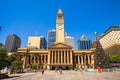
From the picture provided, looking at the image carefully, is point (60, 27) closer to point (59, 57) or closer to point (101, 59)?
point (59, 57)

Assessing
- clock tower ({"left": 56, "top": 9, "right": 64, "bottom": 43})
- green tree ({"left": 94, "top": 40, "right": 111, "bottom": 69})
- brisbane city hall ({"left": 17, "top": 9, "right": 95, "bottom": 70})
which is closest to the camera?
green tree ({"left": 94, "top": 40, "right": 111, "bottom": 69})

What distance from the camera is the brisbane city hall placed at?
329ft

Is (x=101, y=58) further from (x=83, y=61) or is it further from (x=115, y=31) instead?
(x=115, y=31)

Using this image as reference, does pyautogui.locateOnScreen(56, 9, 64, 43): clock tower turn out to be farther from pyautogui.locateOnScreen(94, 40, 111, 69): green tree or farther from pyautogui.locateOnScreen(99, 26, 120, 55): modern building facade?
pyautogui.locateOnScreen(94, 40, 111, 69): green tree

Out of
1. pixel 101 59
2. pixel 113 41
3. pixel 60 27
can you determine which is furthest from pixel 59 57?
pixel 113 41

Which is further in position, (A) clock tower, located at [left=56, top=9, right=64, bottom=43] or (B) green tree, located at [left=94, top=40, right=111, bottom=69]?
(A) clock tower, located at [left=56, top=9, right=64, bottom=43]

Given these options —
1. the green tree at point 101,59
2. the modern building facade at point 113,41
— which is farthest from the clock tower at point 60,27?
the green tree at point 101,59

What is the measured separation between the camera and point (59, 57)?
102 metres

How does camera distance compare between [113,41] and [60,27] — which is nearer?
[60,27]

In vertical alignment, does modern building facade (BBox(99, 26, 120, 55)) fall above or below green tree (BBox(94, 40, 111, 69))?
above

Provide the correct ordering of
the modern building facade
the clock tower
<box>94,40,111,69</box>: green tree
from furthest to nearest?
the modern building facade
the clock tower
<box>94,40,111,69</box>: green tree

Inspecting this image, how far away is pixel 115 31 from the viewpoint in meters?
135

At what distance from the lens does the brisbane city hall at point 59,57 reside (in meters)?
100

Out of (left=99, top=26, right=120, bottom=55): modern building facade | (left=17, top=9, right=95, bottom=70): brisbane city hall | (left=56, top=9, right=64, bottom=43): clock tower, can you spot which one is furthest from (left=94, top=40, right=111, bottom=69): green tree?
(left=99, top=26, right=120, bottom=55): modern building facade
